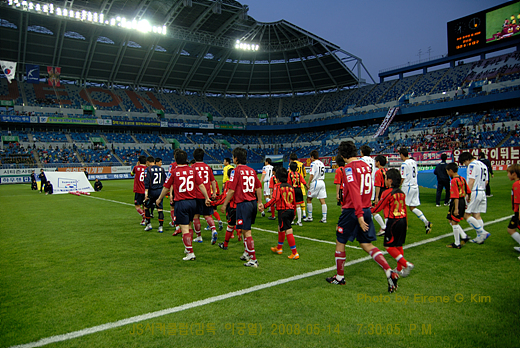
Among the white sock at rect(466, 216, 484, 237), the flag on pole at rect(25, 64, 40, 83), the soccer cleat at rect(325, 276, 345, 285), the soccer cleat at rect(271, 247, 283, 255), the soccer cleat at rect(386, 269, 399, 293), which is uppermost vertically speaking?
the flag on pole at rect(25, 64, 40, 83)

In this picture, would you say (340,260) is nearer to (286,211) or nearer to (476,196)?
(286,211)

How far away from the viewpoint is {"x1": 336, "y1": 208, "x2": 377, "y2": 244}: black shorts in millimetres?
5000

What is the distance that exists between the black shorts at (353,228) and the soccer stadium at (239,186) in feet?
0.14

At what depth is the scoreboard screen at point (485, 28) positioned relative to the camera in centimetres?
4169

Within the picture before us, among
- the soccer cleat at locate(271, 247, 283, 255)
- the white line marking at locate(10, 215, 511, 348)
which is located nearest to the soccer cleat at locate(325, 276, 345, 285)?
the white line marking at locate(10, 215, 511, 348)

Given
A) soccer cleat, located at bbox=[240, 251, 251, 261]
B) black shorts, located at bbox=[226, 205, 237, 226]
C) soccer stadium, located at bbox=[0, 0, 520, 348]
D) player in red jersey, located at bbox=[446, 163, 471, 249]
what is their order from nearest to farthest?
1. soccer stadium, located at bbox=[0, 0, 520, 348]
2. soccer cleat, located at bbox=[240, 251, 251, 261]
3. player in red jersey, located at bbox=[446, 163, 471, 249]
4. black shorts, located at bbox=[226, 205, 237, 226]

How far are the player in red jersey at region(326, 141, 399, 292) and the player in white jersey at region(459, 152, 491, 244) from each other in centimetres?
396

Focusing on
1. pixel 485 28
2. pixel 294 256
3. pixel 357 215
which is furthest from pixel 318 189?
pixel 485 28

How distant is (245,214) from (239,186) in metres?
0.59

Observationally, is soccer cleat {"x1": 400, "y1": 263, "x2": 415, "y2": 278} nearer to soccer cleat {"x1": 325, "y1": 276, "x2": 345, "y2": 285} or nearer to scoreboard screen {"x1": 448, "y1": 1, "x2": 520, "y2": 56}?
soccer cleat {"x1": 325, "y1": 276, "x2": 345, "y2": 285}

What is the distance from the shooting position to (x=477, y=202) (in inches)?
297

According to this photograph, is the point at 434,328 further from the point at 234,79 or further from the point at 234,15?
the point at 234,79

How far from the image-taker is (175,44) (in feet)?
174

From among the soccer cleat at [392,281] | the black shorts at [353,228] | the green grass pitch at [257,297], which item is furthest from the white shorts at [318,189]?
the soccer cleat at [392,281]
